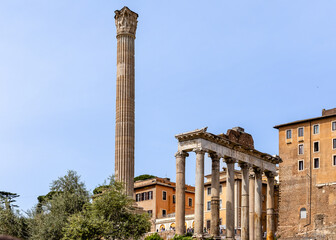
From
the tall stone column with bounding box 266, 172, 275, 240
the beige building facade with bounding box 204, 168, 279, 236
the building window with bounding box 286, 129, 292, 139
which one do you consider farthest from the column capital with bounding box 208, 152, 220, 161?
the building window with bounding box 286, 129, 292, 139

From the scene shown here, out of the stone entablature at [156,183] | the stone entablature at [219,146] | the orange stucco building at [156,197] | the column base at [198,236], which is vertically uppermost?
the stone entablature at [219,146]

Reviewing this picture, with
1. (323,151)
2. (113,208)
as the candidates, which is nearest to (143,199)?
(323,151)

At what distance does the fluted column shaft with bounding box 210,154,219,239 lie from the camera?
108ft

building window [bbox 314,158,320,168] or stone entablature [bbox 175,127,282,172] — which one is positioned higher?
building window [bbox 314,158,320,168]

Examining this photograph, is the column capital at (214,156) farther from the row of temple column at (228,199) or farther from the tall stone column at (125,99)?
the tall stone column at (125,99)

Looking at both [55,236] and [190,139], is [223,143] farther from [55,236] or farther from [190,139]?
[55,236]

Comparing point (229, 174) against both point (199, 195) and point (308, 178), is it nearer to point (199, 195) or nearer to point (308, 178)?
point (199, 195)

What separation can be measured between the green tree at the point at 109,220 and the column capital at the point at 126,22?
36.0ft

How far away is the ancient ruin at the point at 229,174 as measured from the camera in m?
32.8

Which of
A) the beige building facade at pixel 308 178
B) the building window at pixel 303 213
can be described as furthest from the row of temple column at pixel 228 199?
the building window at pixel 303 213

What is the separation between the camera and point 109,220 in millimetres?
30766

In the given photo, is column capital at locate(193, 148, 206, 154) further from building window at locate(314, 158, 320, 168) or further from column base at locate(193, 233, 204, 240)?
building window at locate(314, 158, 320, 168)

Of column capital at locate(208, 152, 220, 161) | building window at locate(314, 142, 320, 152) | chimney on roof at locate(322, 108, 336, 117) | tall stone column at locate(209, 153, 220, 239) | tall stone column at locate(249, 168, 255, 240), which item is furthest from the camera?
chimney on roof at locate(322, 108, 336, 117)

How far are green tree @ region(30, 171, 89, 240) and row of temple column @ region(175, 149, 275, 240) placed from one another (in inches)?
230
